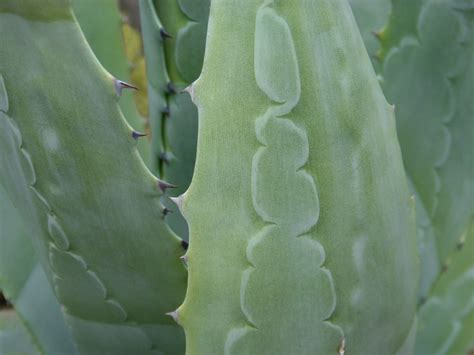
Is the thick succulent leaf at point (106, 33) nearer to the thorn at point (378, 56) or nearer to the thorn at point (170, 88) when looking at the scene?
the thorn at point (170, 88)

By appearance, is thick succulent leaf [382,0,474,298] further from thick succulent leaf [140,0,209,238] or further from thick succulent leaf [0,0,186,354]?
thick succulent leaf [0,0,186,354]

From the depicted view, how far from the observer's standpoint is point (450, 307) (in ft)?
3.48

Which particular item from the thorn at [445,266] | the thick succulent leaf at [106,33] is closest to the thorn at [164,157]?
the thick succulent leaf at [106,33]

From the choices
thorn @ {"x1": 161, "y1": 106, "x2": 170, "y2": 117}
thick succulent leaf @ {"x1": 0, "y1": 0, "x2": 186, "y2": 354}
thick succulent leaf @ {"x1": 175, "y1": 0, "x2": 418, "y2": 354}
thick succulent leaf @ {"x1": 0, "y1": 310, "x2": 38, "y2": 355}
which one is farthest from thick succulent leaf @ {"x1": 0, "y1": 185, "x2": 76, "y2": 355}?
thick succulent leaf @ {"x1": 175, "y1": 0, "x2": 418, "y2": 354}

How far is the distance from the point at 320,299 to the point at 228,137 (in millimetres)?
169

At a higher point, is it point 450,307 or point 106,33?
point 106,33

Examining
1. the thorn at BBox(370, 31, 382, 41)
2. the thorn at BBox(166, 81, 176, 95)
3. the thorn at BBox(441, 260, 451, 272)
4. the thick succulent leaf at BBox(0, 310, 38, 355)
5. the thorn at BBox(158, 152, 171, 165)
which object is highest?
the thorn at BBox(370, 31, 382, 41)

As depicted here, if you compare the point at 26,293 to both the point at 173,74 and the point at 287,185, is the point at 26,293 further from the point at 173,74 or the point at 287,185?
the point at 287,185

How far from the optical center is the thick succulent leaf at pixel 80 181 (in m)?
0.69

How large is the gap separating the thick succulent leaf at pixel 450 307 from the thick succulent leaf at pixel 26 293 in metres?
0.50

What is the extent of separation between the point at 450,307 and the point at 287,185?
539 mm

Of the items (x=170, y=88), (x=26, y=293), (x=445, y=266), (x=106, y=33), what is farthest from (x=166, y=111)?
(x=445, y=266)

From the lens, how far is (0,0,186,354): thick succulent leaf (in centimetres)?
69

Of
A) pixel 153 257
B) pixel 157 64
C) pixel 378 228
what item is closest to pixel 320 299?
pixel 378 228
